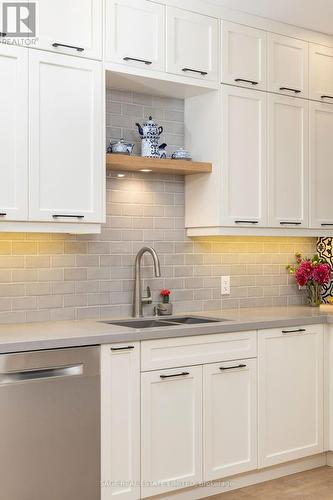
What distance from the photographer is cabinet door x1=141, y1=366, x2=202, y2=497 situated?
10.8 feet

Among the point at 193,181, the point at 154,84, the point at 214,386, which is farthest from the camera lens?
the point at 193,181

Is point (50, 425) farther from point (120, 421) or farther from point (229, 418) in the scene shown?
point (229, 418)

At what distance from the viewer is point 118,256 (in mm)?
3959

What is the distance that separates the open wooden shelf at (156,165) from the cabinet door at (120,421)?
103 cm

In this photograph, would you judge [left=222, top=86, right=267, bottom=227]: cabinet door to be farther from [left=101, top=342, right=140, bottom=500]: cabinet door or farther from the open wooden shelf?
[left=101, top=342, right=140, bottom=500]: cabinet door

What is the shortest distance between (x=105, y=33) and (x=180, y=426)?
2061 mm

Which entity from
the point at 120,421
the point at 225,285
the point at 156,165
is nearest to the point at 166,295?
the point at 225,285

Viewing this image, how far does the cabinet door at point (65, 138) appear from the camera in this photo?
3.25 metres

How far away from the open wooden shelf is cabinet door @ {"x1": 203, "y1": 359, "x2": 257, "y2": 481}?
3.78ft

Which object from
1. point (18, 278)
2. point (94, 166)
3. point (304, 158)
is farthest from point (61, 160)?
point (304, 158)

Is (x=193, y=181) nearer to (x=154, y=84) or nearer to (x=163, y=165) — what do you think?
(x=163, y=165)

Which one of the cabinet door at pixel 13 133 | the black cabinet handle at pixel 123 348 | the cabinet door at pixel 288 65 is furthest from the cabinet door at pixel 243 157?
the cabinet door at pixel 13 133

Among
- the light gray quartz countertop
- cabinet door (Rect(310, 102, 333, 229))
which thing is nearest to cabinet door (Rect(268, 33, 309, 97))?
cabinet door (Rect(310, 102, 333, 229))

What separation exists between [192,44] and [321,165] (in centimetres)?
124
